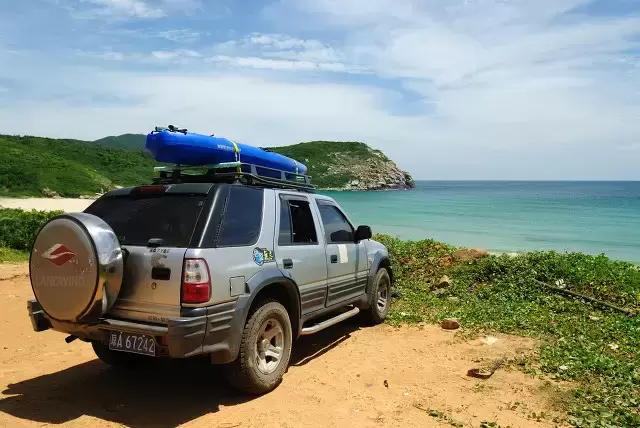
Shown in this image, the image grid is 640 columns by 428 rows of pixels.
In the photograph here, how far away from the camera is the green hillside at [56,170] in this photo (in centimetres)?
4506

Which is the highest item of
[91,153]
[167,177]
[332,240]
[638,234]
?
[91,153]

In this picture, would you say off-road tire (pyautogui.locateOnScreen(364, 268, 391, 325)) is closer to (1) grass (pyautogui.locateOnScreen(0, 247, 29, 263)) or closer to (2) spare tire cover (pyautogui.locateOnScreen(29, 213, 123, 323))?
(2) spare tire cover (pyautogui.locateOnScreen(29, 213, 123, 323))

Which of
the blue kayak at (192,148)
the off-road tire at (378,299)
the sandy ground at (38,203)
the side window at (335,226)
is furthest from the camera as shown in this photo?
the sandy ground at (38,203)

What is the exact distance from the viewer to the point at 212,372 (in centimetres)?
557

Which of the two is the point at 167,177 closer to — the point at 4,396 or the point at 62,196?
the point at 4,396

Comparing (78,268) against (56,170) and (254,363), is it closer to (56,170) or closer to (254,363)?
(254,363)

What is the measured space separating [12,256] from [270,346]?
34.8 ft

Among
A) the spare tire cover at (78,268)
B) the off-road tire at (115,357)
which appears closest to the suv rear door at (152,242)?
the spare tire cover at (78,268)

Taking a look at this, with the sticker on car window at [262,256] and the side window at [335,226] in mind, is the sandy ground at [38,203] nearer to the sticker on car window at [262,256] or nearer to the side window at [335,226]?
the side window at [335,226]

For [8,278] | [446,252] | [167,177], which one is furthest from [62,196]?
[167,177]

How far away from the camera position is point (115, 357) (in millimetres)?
5566

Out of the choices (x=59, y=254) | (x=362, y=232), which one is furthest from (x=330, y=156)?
(x=59, y=254)

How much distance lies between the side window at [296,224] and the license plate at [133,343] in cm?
168

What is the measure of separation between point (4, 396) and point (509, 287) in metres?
8.36
